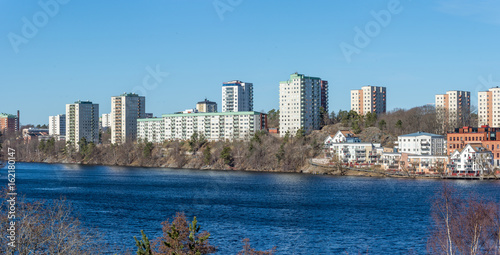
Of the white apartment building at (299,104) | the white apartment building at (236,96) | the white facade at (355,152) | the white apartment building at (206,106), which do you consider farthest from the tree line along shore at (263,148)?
the white apartment building at (206,106)

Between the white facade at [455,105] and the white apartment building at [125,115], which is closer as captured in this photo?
the white facade at [455,105]

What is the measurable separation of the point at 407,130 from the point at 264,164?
2958 centimetres

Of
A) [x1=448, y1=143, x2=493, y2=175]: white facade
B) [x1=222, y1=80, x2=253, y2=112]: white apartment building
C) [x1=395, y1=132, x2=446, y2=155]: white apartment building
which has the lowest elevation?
[x1=448, y1=143, x2=493, y2=175]: white facade

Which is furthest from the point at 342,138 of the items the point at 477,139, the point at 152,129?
the point at 152,129

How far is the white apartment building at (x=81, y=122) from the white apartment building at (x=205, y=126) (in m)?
25.5

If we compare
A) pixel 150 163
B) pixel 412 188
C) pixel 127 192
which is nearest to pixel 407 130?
pixel 412 188

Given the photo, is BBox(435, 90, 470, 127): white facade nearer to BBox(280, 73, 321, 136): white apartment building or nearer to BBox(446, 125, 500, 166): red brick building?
BBox(280, 73, 321, 136): white apartment building

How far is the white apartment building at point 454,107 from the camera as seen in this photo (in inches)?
4948

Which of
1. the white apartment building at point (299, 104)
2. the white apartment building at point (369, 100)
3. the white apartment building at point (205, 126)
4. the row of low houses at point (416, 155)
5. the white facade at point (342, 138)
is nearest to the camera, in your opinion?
the row of low houses at point (416, 155)

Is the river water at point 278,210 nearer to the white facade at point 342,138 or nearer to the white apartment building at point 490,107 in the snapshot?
the white facade at point 342,138

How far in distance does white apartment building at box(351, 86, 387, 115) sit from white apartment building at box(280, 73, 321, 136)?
18.8 meters

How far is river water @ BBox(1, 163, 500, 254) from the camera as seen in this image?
35500 millimetres

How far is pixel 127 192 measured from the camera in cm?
6744

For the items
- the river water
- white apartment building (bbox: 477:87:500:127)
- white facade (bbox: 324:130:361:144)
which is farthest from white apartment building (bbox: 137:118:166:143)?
white apartment building (bbox: 477:87:500:127)
